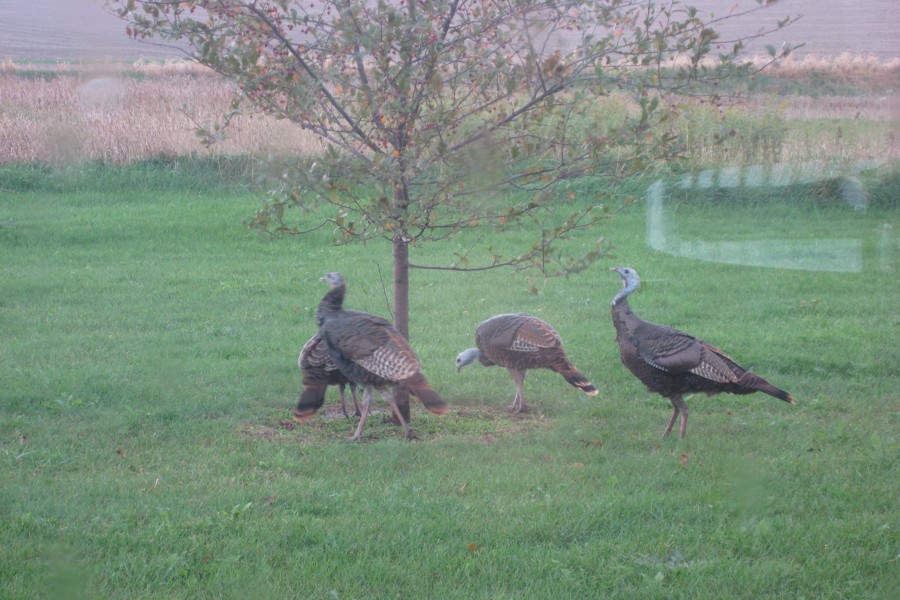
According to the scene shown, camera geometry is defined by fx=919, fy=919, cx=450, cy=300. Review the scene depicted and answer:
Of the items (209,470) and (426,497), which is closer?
(426,497)

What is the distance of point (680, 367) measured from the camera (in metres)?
7.06

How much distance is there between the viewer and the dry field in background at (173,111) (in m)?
13.8

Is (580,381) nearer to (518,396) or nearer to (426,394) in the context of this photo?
(518,396)

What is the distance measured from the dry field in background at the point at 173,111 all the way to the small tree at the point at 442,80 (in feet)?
19.5

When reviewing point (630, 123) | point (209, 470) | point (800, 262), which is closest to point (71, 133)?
point (209, 470)

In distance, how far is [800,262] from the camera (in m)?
13.3

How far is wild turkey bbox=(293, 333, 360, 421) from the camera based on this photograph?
732 centimetres

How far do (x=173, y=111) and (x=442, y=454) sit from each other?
12.0 metres

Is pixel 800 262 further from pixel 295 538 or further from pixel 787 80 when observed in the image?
pixel 295 538

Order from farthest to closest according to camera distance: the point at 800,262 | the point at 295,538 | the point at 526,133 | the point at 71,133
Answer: the point at 800,262
the point at 71,133
the point at 526,133
the point at 295,538

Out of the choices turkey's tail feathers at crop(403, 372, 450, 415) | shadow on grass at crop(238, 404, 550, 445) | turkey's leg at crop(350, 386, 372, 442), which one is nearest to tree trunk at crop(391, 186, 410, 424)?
shadow on grass at crop(238, 404, 550, 445)

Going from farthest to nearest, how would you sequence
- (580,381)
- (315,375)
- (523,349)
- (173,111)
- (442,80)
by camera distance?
(173,111), (523,349), (580,381), (315,375), (442,80)

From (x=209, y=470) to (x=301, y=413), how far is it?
114 centimetres

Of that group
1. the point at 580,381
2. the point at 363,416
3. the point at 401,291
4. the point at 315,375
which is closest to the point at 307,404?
the point at 315,375
